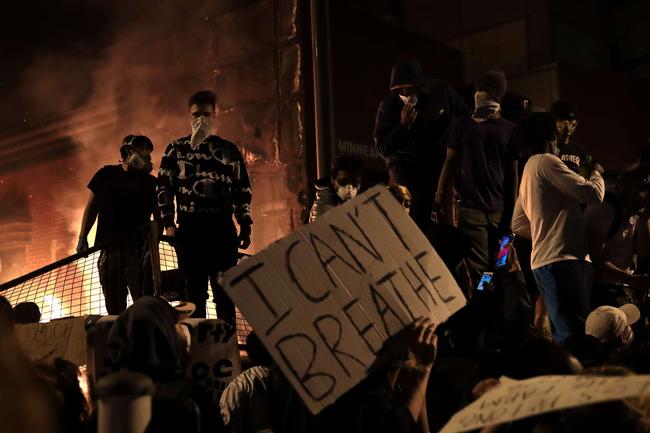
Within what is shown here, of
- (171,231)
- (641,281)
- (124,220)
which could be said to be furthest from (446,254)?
(124,220)

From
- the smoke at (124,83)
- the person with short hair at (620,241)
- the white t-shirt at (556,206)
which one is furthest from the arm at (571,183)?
the smoke at (124,83)

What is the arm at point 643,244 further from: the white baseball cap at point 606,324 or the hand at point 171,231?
the hand at point 171,231

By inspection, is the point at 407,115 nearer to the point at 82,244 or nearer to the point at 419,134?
the point at 419,134

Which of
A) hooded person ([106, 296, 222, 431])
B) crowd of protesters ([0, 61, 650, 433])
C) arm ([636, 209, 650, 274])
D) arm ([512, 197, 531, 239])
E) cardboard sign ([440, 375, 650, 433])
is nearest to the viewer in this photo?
cardboard sign ([440, 375, 650, 433])

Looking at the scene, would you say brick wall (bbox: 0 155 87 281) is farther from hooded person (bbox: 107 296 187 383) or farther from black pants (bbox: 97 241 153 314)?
hooded person (bbox: 107 296 187 383)

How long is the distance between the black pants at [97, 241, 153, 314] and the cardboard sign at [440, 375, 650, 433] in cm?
444

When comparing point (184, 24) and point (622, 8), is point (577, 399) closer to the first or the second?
point (184, 24)

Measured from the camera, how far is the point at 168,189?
652cm

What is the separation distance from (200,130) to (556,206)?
2.68m

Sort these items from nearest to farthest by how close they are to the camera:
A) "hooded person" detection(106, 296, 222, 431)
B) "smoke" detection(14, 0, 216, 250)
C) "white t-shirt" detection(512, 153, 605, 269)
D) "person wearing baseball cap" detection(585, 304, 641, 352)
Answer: "hooded person" detection(106, 296, 222, 431) < "person wearing baseball cap" detection(585, 304, 641, 352) < "white t-shirt" detection(512, 153, 605, 269) < "smoke" detection(14, 0, 216, 250)

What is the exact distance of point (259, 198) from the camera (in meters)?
11.0

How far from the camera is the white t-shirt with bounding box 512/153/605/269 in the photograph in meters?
5.30

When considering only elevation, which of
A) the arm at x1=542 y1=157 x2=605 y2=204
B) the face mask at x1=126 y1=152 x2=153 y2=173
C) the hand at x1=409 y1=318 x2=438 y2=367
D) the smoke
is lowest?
the hand at x1=409 y1=318 x2=438 y2=367

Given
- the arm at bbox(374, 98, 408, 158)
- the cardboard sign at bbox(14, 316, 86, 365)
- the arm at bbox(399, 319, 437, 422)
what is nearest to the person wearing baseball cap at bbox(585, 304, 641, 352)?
the arm at bbox(374, 98, 408, 158)
